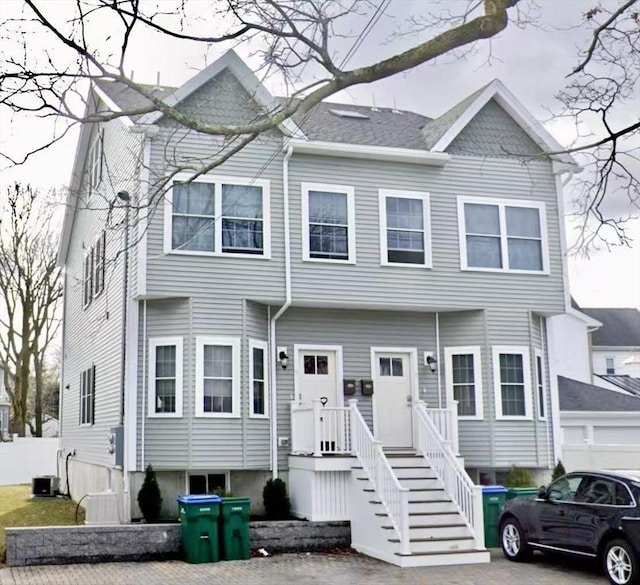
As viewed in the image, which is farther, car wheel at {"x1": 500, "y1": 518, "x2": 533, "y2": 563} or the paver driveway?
car wheel at {"x1": 500, "y1": 518, "x2": 533, "y2": 563}

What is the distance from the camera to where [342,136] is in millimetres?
17766

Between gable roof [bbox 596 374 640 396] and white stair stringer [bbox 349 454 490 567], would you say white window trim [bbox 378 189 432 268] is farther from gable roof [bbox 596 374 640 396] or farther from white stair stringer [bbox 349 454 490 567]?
gable roof [bbox 596 374 640 396]

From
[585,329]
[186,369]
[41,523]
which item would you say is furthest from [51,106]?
[585,329]

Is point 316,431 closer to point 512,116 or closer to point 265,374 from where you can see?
point 265,374

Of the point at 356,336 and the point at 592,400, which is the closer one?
the point at 356,336

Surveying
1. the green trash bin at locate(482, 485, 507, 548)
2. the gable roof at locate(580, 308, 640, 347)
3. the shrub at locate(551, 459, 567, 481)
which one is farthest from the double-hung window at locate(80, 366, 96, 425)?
the gable roof at locate(580, 308, 640, 347)

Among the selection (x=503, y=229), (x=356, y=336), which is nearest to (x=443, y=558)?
(x=356, y=336)

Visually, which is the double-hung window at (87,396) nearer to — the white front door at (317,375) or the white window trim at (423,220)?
the white front door at (317,375)

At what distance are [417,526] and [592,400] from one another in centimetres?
1322

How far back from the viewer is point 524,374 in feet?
58.2

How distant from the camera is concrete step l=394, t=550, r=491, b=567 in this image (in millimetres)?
12539

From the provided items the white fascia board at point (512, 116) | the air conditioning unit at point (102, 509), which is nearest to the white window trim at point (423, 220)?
the white fascia board at point (512, 116)

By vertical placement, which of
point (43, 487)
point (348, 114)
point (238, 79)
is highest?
point (348, 114)

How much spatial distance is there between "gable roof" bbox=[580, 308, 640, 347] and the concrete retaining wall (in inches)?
1390
